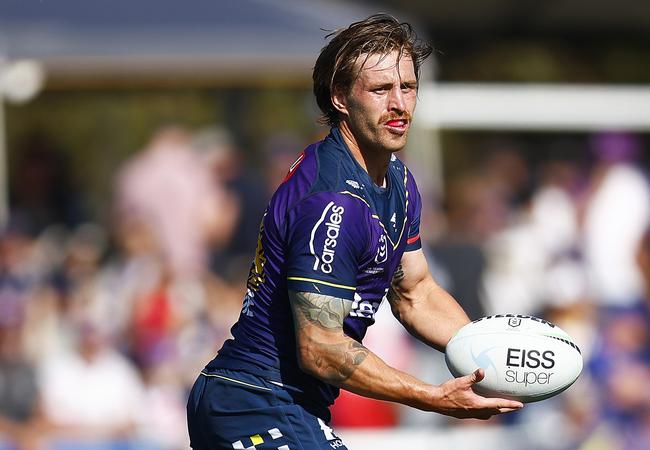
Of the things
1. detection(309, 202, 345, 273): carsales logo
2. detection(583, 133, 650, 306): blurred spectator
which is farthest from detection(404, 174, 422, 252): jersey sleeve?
detection(583, 133, 650, 306): blurred spectator

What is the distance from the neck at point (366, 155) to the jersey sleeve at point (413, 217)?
282 millimetres

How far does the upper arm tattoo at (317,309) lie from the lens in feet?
14.7

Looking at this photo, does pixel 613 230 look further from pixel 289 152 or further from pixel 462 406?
pixel 462 406

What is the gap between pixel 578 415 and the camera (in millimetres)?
10109

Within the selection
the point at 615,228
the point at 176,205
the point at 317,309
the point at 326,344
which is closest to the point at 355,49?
the point at 317,309

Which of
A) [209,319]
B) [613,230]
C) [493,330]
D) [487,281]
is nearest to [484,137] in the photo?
[613,230]

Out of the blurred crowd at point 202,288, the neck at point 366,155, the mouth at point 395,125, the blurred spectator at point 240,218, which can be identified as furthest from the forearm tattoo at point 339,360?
the blurred spectator at point 240,218

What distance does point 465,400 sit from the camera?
443 centimetres

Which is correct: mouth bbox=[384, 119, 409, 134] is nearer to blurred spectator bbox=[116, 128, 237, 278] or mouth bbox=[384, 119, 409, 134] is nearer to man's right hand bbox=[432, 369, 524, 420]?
man's right hand bbox=[432, 369, 524, 420]

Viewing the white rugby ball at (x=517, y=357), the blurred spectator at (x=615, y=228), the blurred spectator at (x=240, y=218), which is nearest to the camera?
the white rugby ball at (x=517, y=357)

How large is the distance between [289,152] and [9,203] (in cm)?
265

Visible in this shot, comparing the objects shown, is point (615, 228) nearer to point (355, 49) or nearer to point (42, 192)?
point (42, 192)

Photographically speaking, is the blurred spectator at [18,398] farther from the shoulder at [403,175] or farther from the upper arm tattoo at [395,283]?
the shoulder at [403,175]

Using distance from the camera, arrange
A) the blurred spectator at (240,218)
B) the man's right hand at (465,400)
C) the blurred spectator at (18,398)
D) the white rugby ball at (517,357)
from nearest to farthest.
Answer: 1. the man's right hand at (465,400)
2. the white rugby ball at (517,357)
3. the blurred spectator at (18,398)
4. the blurred spectator at (240,218)
